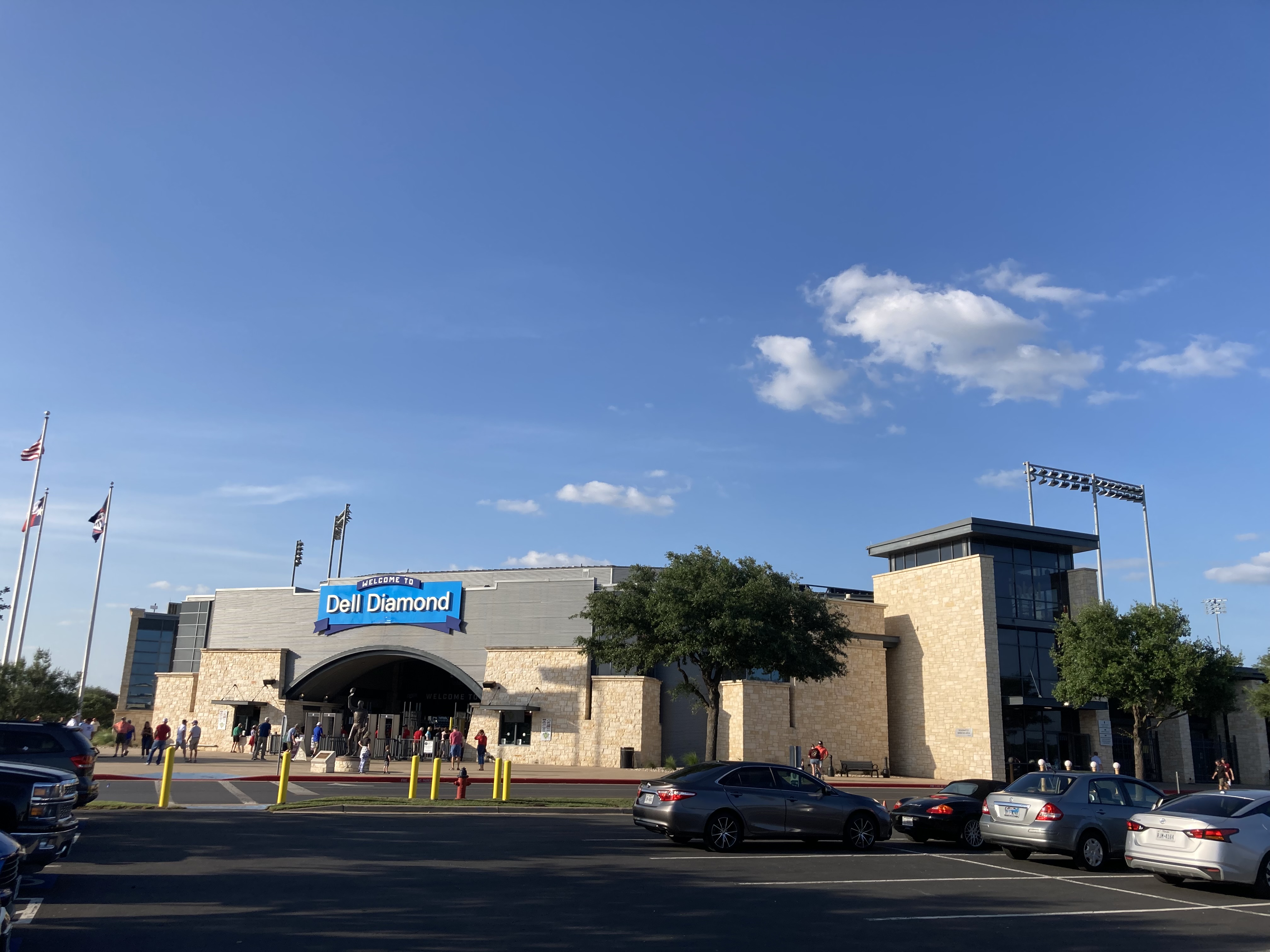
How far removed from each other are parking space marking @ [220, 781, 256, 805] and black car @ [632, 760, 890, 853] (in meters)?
9.90

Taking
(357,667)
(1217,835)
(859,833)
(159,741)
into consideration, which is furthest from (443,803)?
(357,667)

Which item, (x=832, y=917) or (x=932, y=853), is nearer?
(x=832, y=917)

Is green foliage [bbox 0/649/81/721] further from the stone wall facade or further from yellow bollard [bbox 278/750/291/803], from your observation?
the stone wall facade

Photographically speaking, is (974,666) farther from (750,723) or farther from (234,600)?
(234,600)

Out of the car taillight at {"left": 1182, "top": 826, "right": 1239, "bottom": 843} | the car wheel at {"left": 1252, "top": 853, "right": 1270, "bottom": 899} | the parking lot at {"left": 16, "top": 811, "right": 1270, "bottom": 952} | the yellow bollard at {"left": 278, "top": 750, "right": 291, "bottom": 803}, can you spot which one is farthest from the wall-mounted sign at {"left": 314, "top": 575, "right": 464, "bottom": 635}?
the car wheel at {"left": 1252, "top": 853, "right": 1270, "bottom": 899}

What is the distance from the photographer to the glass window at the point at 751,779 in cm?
1516

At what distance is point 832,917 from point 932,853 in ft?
22.4

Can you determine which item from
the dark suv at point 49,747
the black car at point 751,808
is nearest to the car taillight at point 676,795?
the black car at point 751,808

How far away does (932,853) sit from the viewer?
15.9 meters

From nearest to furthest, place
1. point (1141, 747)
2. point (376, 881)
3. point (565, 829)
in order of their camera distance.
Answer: point (376, 881) < point (565, 829) < point (1141, 747)

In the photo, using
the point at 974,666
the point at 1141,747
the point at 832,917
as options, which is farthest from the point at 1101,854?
the point at 1141,747

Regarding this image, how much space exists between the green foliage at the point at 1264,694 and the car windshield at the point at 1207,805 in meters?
32.2

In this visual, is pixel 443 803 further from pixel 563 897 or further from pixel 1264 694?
pixel 1264 694

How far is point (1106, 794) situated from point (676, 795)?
6744mm
